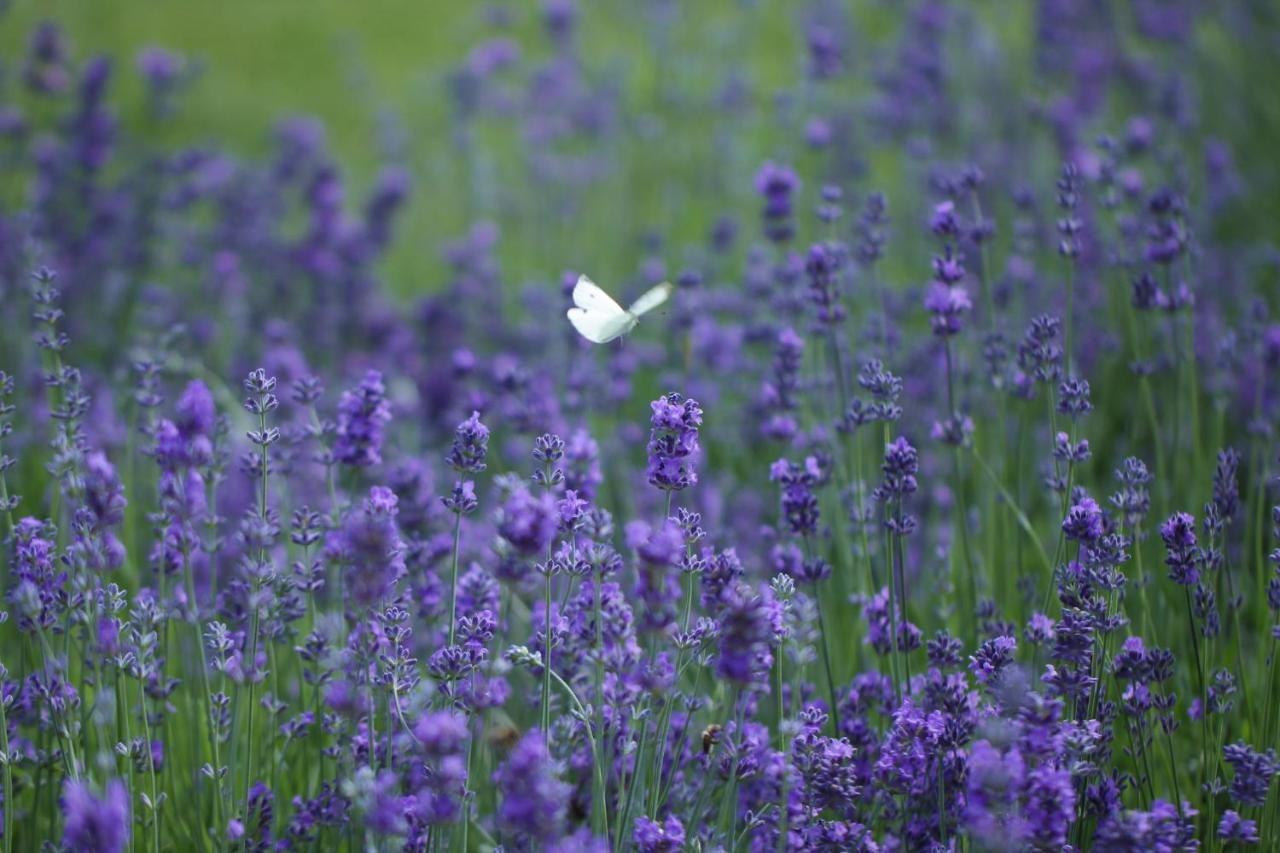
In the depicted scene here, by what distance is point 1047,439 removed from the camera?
13.0 ft

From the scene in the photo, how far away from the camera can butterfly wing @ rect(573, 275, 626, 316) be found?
2.48 m

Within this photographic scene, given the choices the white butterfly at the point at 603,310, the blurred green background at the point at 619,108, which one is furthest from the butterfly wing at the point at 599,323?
the blurred green background at the point at 619,108

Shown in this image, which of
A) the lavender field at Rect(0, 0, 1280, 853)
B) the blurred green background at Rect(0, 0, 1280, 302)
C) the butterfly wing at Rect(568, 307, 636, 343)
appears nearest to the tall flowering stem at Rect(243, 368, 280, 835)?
the lavender field at Rect(0, 0, 1280, 853)

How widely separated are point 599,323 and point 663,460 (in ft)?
1.85

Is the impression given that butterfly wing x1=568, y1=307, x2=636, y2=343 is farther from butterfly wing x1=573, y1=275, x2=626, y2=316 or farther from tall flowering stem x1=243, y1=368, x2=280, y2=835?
tall flowering stem x1=243, y1=368, x2=280, y2=835

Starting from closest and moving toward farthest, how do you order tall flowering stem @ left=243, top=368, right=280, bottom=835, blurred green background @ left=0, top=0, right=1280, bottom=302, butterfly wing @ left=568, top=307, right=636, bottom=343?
1. tall flowering stem @ left=243, top=368, right=280, bottom=835
2. butterfly wing @ left=568, top=307, right=636, bottom=343
3. blurred green background @ left=0, top=0, right=1280, bottom=302

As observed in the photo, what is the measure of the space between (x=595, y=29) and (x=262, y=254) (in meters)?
5.25

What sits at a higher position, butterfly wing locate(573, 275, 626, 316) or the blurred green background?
the blurred green background

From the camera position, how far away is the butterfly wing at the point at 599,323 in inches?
94.7

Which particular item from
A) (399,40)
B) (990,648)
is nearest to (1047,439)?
(990,648)

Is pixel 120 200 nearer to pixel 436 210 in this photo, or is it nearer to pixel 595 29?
pixel 436 210

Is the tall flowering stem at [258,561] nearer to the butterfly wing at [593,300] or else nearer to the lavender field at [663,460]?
the lavender field at [663,460]

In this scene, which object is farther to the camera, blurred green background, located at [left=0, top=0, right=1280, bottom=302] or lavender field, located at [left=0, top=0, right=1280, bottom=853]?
blurred green background, located at [left=0, top=0, right=1280, bottom=302]

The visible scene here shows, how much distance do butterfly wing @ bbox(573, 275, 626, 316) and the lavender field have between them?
0.01 m
